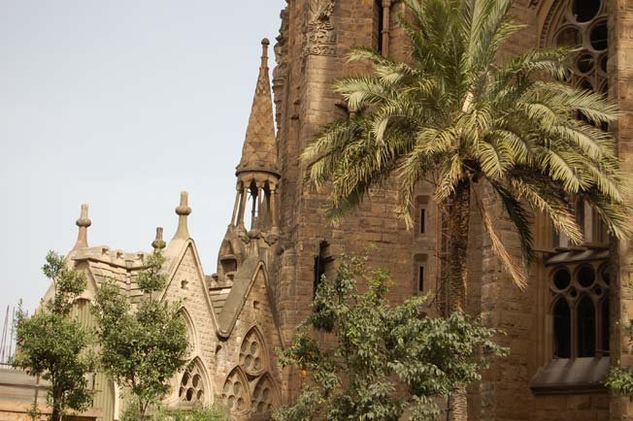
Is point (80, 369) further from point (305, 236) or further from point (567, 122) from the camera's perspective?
point (567, 122)

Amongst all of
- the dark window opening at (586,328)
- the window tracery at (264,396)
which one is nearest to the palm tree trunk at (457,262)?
the dark window opening at (586,328)

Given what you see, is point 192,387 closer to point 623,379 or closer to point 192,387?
point 192,387

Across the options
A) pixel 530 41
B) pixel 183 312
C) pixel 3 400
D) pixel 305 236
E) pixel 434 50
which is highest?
pixel 530 41

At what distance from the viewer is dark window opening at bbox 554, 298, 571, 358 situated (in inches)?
1153

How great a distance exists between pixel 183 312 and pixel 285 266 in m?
3.37

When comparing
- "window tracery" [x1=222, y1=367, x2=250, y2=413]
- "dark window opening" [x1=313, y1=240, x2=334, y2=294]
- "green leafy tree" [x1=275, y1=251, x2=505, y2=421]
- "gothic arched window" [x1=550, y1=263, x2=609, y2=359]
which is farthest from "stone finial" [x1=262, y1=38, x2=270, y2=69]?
"green leafy tree" [x1=275, y1=251, x2=505, y2=421]

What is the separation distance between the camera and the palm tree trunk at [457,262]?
22.5 meters

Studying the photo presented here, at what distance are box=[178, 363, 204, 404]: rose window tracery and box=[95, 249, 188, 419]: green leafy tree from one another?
146 inches

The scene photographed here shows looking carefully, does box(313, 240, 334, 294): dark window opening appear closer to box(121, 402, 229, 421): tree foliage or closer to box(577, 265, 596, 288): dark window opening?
box(121, 402, 229, 421): tree foliage

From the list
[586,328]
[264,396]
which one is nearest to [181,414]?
[264,396]

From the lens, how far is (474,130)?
22.1 meters

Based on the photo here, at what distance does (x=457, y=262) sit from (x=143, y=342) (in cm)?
615

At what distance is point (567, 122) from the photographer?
73.9 ft

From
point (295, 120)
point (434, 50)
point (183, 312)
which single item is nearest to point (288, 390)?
point (183, 312)
